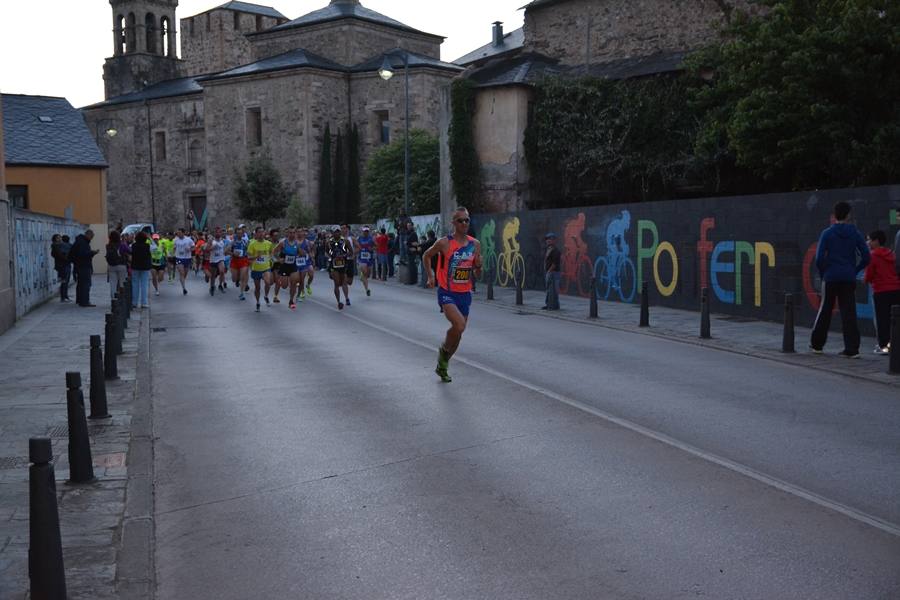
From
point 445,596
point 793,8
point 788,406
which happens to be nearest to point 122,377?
point 788,406

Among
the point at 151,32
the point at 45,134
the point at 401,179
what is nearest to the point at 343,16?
the point at 401,179

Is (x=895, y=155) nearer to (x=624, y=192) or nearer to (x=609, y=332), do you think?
(x=609, y=332)

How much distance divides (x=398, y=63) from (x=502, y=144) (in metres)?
27.5

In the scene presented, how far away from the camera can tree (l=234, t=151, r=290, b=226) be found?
197 feet

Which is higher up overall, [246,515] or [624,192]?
[624,192]

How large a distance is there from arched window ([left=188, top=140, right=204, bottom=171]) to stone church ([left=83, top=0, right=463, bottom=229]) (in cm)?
7

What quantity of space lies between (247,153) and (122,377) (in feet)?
177

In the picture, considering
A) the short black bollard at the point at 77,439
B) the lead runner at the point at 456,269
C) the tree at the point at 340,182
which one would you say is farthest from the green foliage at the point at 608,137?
the short black bollard at the point at 77,439

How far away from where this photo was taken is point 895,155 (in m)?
22.8

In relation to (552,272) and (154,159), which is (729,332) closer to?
(552,272)

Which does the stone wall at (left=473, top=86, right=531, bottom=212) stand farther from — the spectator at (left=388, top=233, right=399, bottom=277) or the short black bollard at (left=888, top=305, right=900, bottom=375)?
the short black bollard at (left=888, top=305, right=900, bottom=375)

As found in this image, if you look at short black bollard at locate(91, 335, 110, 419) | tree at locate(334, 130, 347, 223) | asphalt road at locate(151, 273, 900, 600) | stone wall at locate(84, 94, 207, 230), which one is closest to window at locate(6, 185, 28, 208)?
tree at locate(334, 130, 347, 223)

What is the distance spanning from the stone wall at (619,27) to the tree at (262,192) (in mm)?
24197

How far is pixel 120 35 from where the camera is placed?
85688mm
